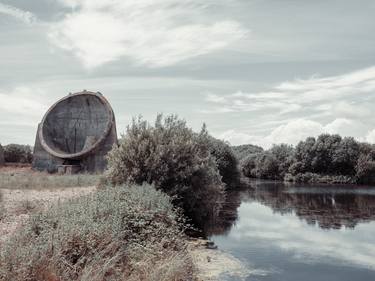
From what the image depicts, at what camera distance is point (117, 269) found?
777 cm

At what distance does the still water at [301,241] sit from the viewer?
1217cm

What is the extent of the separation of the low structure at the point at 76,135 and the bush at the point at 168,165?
625 inches

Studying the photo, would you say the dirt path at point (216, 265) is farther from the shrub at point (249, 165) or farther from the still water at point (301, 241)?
the shrub at point (249, 165)

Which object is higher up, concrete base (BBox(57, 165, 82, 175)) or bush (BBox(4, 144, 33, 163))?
bush (BBox(4, 144, 33, 163))

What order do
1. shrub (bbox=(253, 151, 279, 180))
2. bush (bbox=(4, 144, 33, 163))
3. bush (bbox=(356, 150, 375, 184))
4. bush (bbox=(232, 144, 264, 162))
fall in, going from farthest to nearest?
bush (bbox=(232, 144, 264, 162))
shrub (bbox=(253, 151, 279, 180))
bush (bbox=(356, 150, 375, 184))
bush (bbox=(4, 144, 33, 163))

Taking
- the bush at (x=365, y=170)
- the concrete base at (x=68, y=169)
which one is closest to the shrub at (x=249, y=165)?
the bush at (x=365, y=170)

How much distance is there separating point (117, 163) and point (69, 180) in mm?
7039

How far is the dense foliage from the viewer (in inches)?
2462

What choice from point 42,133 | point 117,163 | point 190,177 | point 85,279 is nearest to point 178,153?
point 190,177

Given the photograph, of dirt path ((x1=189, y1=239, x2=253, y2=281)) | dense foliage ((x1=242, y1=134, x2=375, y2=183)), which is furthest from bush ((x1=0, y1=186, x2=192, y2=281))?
dense foliage ((x1=242, y1=134, x2=375, y2=183))

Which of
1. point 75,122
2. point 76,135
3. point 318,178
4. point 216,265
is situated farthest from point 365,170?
point 216,265

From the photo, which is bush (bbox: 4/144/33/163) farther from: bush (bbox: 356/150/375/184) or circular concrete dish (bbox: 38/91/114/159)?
bush (bbox: 356/150/375/184)

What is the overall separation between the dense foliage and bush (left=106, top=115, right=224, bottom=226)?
47.4 meters

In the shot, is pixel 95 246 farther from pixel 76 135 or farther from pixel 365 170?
pixel 365 170
